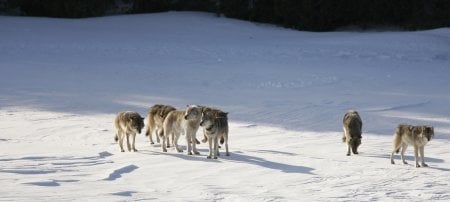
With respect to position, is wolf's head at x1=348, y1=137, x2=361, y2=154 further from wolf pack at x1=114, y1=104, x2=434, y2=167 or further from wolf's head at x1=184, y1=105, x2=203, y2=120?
wolf's head at x1=184, y1=105, x2=203, y2=120

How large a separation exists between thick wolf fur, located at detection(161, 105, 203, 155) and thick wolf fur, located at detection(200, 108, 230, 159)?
0.69 feet

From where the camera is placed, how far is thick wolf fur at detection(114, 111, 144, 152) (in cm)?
1374

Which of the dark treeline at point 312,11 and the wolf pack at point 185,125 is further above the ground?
the dark treeline at point 312,11

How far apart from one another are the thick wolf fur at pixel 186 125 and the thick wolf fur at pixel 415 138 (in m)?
3.34

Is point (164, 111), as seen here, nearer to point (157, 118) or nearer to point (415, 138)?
point (157, 118)

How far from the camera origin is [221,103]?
64.6 ft

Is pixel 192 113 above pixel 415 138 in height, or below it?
above

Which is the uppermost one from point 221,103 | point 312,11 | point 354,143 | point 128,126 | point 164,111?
point 312,11

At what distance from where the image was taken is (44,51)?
2861 cm

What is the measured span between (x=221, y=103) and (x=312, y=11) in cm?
1816

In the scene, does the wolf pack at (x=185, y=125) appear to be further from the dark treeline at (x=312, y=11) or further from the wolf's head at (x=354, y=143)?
the dark treeline at (x=312, y=11)

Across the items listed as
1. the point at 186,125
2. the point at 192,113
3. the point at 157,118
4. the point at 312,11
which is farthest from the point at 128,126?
the point at 312,11

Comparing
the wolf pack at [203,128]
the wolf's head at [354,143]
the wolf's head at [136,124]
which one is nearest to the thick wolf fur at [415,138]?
the wolf pack at [203,128]

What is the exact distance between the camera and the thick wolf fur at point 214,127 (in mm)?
13273
